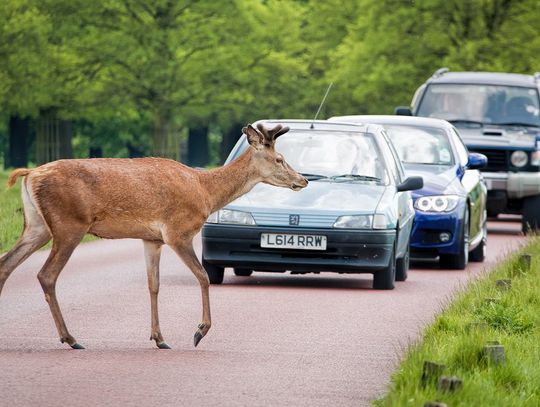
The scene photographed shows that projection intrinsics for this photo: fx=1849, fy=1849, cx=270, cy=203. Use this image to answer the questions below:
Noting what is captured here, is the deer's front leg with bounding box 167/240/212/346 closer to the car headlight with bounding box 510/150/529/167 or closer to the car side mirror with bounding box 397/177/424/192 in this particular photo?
the car side mirror with bounding box 397/177/424/192

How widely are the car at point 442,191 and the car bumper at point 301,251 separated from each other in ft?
11.3

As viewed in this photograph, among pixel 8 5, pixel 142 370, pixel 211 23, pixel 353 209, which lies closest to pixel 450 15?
pixel 211 23

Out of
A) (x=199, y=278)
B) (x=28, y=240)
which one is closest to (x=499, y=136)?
(x=199, y=278)

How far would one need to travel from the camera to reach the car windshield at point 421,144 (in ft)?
72.3

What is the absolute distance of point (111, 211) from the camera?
12297 mm

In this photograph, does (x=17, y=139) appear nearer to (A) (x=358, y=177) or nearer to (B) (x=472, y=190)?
(B) (x=472, y=190)

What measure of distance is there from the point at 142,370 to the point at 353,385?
130 centimetres

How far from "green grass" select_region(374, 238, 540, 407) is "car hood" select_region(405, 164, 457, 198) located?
5.89 meters

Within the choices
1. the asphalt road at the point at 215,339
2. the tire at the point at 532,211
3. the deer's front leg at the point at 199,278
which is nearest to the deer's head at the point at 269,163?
the asphalt road at the point at 215,339

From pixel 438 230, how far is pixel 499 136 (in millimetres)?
8547

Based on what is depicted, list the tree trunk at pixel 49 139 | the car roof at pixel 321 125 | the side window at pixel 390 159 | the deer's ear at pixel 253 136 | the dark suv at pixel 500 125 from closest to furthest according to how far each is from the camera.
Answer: the deer's ear at pixel 253 136, the side window at pixel 390 159, the car roof at pixel 321 125, the dark suv at pixel 500 125, the tree trunk at pixel 49 139

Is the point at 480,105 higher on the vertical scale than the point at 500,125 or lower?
higher

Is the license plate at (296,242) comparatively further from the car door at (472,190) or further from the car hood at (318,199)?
the car door at (472,190)

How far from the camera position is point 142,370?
35.6 ft
